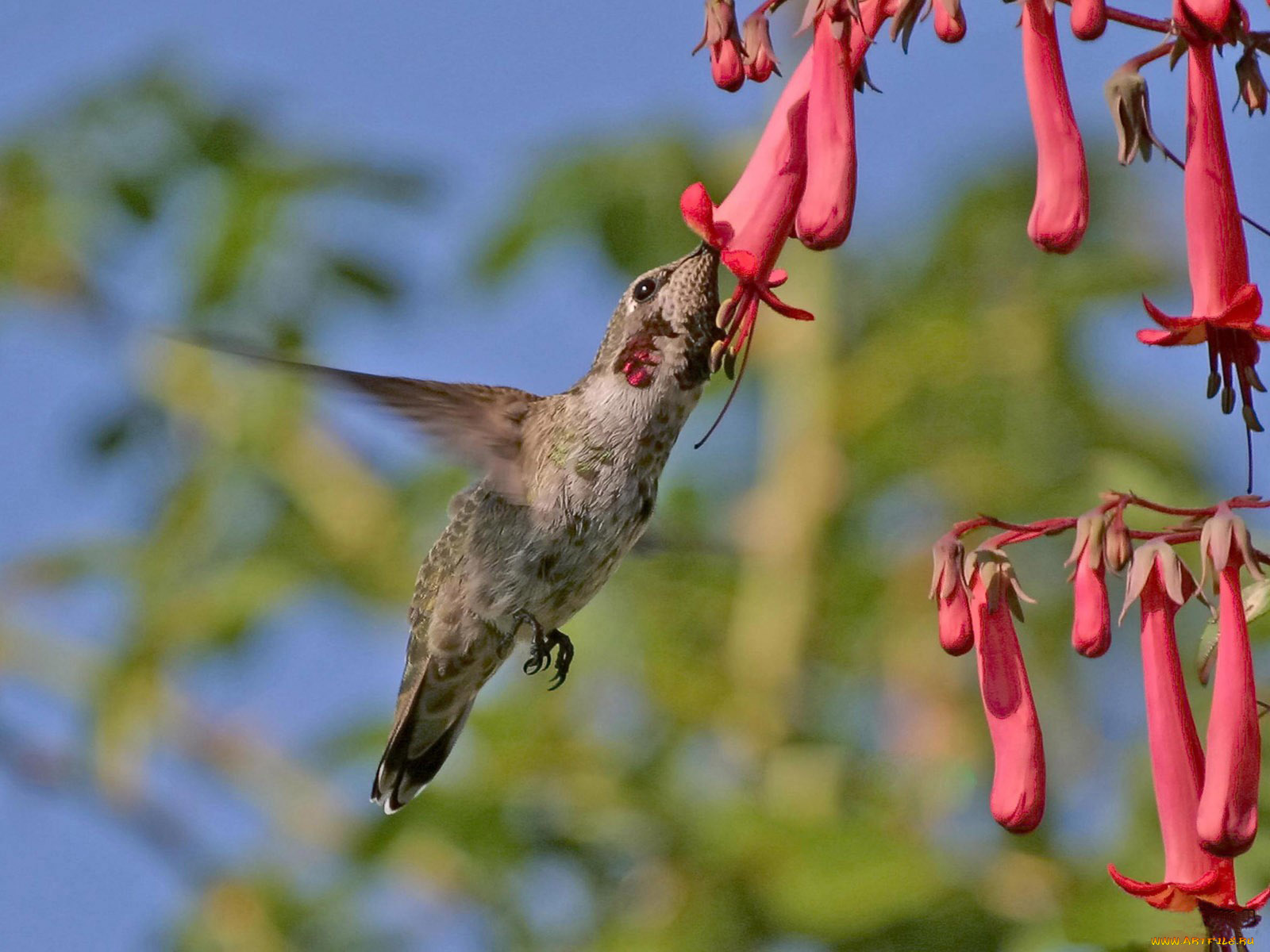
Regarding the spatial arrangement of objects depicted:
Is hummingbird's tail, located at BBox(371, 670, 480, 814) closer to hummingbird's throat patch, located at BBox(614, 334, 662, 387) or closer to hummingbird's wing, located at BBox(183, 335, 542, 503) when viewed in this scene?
hummingbird's wing, located at BBox(183, 335, 542, 503)

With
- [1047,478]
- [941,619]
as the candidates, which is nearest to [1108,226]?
[1047,478]

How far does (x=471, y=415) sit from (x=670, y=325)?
1.35 ft

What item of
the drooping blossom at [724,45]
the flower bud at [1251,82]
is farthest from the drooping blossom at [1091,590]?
the drooping blossom at [724,45]

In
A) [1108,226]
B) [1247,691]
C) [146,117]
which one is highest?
[146,117]

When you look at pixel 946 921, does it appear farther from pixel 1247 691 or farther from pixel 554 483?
pixel 1247 691

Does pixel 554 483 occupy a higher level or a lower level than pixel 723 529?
lower

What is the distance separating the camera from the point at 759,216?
2.32 meters

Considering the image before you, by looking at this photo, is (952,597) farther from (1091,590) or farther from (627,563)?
(627,563)

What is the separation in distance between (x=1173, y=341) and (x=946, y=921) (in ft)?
5.04

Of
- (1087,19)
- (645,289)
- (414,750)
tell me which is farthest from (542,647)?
(1087,19)

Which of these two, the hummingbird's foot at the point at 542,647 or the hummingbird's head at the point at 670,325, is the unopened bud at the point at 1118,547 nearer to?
the hummingbird's head at the point at 670,325

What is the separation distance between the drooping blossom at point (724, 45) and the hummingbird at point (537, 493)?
0.62m

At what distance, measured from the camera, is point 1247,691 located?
2.08 metres

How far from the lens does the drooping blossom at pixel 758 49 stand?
2273 millimetres
